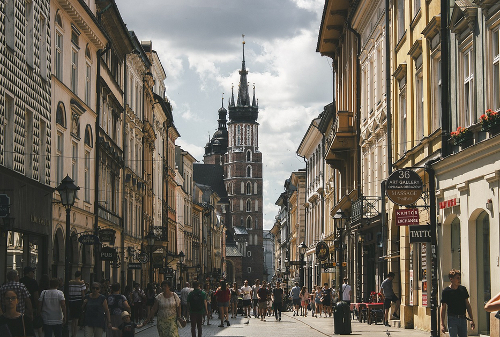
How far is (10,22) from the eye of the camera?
78.2ft

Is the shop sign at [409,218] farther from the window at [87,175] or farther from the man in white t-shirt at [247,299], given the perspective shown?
the man in white t-shirt at [247,299]

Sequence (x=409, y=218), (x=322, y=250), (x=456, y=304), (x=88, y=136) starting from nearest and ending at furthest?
(x=456, y=304)
(x=409, y=218)
(x=88, y=136)
(x=322, y=250)

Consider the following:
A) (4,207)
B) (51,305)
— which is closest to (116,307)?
(51,305)

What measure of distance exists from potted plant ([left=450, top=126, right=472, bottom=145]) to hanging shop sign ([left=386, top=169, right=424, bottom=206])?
1.66 meters

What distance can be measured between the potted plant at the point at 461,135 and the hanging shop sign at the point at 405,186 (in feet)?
5.43

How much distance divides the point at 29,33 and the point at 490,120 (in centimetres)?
1348

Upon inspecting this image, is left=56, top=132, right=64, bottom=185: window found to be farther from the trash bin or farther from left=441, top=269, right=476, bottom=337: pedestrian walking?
left=441, top=269, right=476, bottom=337: pedestrian walking

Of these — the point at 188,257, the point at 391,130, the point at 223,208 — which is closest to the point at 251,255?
the point at 223,208

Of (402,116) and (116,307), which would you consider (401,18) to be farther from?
(116,307)

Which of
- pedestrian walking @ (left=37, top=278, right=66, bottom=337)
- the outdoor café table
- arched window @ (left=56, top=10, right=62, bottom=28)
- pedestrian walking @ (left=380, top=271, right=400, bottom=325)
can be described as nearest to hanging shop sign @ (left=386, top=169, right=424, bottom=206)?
pedestrian walking @ (left=380, top=271, right=400, bottom=325)

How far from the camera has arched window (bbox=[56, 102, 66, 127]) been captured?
97.3 feet

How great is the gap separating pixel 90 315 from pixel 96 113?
18.6 m

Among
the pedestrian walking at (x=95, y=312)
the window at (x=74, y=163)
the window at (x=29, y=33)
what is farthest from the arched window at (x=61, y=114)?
the pedestrian walking at (x=95, y=312)

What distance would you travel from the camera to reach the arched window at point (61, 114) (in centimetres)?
2964
